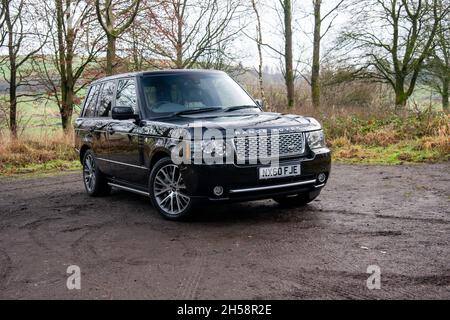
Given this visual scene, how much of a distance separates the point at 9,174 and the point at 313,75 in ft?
50.8

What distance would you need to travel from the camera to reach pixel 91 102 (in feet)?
28.1

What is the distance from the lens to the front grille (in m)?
5.65

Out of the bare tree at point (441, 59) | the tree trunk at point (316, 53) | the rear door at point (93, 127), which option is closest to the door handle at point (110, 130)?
the rear door at point (93, 127)

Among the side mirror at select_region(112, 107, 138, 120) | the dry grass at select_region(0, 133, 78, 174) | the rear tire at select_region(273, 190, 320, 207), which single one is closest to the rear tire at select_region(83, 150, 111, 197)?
the side mirror at select_region(112, 107, 138, 120)

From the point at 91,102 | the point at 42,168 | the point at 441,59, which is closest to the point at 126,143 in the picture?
the point at 91,102

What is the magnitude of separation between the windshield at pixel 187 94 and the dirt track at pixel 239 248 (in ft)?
4.84

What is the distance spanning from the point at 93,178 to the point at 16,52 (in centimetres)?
1487

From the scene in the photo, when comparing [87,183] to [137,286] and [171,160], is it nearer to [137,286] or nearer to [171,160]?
[171,160]

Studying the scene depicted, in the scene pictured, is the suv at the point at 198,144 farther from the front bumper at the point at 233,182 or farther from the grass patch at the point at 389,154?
the grass patch at the point at 389,154

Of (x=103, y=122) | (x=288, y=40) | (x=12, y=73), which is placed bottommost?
(x=103, y=122)

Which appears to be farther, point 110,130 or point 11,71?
point 11,71

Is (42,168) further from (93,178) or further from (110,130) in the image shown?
(110,130)

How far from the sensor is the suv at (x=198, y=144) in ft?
18.5

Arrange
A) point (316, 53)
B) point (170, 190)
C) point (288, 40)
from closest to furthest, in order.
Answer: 1. point (170, 190)
2. point (288, 40)
3. point (316, 53)
